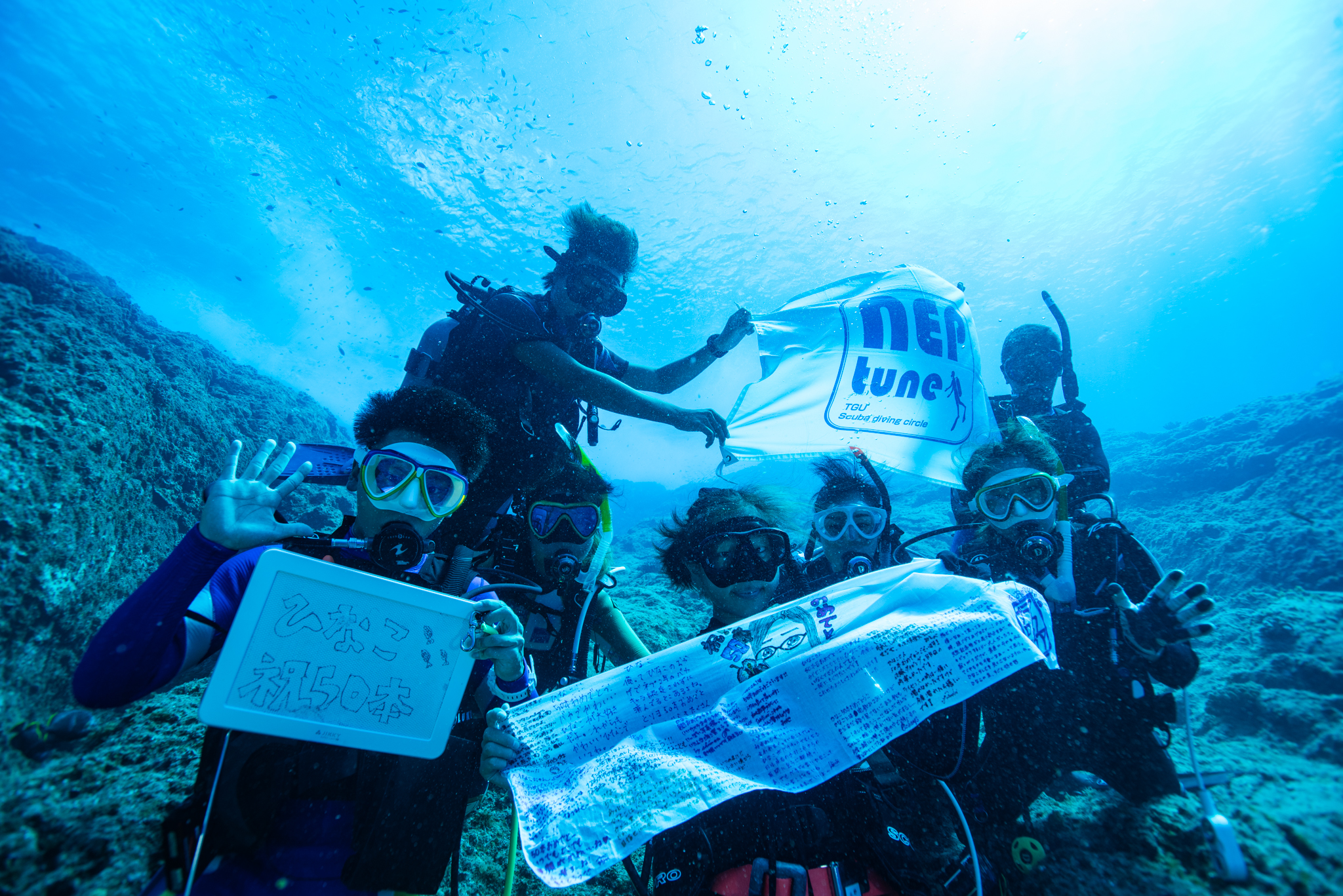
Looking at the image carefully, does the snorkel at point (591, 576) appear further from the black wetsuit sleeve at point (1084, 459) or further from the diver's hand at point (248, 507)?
the black wetsuit sleeve at point (1084, 459)

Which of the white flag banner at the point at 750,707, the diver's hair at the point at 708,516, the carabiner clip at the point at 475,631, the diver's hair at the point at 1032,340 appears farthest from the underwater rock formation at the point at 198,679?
the diver's hair at the point at 1032,340

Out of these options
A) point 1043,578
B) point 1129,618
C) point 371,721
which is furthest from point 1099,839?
point 371,721

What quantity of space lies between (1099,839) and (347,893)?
384 centimetres

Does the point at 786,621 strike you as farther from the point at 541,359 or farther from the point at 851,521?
the point at 541,359

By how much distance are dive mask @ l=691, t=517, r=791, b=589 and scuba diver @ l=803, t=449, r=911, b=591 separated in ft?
1.88

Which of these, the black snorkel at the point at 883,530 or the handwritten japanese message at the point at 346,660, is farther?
the black snorkel at the point at 883,530

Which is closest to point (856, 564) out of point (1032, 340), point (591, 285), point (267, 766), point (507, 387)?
point (507, 387)

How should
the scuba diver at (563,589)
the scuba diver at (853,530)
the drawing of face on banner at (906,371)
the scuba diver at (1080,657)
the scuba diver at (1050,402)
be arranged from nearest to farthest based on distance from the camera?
the scuba diver at (1080,657)
the scuba diver at (853,530)
the scuba diver at (563,589)
the drawing of face on banner at (906,371)
the scuba diver at (1050,402)

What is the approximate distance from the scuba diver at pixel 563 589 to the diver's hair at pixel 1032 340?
566 cm

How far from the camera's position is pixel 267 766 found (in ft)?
6.81

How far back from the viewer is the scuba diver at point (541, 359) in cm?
413

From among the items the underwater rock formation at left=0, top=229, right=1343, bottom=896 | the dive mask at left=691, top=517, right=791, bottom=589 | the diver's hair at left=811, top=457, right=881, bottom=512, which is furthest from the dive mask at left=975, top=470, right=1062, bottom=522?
the underwater rock formation at left=0, top=229, right=1343, bottom=896

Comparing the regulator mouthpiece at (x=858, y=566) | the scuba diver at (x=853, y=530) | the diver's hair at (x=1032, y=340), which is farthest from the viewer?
the diver's hair at (x=1032, y=340)

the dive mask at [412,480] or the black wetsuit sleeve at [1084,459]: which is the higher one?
the black wetsuit sleeve at [1084,459]
